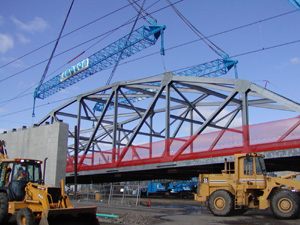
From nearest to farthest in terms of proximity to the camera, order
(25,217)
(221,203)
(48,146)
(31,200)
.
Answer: (25,217)
(31,200)
(221,203)
(48,146)

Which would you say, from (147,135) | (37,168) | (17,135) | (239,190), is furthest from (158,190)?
(37,168)

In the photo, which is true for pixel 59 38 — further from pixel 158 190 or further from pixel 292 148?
pixel 158 190

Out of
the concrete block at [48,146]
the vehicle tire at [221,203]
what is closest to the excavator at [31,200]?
the vehicle tire at [221,203]

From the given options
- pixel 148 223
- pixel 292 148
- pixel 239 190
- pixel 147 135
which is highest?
pixel 147 135

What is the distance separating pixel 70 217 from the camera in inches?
565

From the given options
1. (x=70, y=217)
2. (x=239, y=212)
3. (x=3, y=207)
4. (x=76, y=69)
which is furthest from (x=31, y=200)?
(x=76, y=69)

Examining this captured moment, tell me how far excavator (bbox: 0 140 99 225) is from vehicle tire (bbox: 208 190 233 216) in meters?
8.61

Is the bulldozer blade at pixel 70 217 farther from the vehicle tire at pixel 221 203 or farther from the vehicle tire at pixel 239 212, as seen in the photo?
the vehicle tire at pixel 239 212

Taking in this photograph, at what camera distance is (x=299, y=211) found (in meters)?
19.7

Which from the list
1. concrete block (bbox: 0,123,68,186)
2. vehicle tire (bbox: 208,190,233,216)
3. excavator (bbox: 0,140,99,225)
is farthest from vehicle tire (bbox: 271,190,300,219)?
concrete block (bbox: 0,123,68,186)

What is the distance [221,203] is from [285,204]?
3.28 metres

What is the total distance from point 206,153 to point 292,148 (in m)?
6.63

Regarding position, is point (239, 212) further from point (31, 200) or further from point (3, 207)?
point (3, 207)

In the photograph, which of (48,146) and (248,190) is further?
(48,146)
